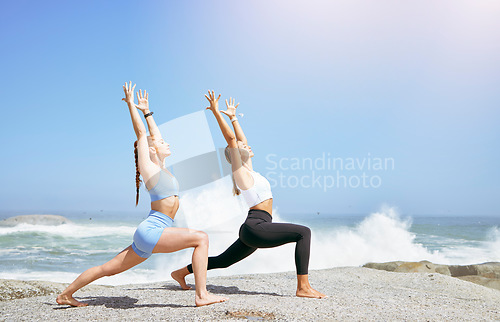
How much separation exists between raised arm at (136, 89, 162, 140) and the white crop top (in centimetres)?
130

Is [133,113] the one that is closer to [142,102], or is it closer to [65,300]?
[142,102]

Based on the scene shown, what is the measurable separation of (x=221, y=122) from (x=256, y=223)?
1360mm

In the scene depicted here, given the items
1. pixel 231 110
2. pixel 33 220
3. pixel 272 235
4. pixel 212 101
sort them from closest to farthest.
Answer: pixel 272 235 < pixel 212 101 < pixel 231 110 < pixel 33 220

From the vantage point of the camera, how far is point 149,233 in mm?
4375

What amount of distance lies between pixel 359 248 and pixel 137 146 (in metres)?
19.0

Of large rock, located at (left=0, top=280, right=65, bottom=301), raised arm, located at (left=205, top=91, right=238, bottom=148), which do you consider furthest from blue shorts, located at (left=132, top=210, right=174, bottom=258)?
large rock, located at (left=0, top=280, right=65, bottom=301)

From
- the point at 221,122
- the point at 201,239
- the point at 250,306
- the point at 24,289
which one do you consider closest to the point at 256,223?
the point at 201,239

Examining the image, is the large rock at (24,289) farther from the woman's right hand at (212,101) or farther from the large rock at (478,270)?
the large rock at (478,270)

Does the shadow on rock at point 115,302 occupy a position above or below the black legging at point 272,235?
below

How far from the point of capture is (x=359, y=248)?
21.6 meters

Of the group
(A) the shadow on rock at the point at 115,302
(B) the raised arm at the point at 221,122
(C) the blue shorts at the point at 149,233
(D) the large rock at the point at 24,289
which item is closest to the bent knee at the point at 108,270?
(C) the blue shorts at the point at 149,233

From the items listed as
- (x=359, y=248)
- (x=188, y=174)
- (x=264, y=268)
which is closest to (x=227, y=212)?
(x=264, y=268)

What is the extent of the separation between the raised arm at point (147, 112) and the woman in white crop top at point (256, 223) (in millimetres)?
806

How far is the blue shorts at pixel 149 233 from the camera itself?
4.38 m
